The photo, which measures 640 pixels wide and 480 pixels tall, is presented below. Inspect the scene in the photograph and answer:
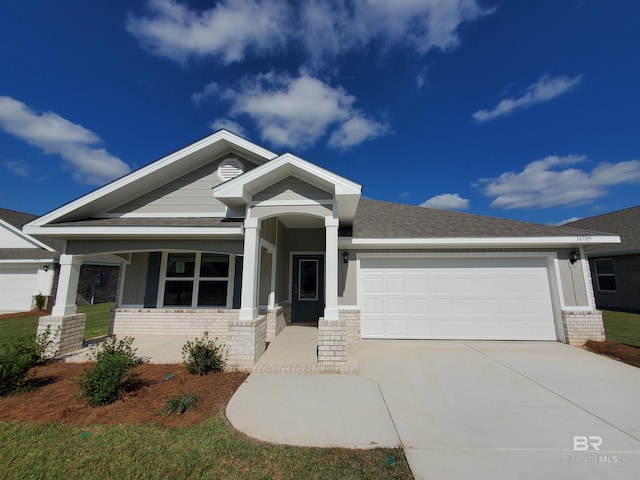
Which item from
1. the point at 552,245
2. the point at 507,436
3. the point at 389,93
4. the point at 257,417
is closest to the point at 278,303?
the point at 257,417

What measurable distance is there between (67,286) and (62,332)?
1.11m

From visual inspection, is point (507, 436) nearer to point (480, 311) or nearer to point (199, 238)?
point (480, 311)

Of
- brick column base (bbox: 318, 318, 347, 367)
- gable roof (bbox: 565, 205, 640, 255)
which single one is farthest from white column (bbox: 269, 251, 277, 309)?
gable roof (bbox: 565, 205, 640, 255)

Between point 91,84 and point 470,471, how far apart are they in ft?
45.8

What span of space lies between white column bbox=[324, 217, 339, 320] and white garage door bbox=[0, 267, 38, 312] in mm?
17738

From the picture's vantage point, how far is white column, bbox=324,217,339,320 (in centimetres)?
557

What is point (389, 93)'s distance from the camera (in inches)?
454

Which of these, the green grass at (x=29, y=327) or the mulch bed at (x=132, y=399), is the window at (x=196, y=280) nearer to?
the green grass at (x=29, y=327)

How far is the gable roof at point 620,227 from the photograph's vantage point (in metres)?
13.3

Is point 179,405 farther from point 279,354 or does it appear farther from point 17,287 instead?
point 17,287

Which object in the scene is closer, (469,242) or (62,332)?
(62,332)

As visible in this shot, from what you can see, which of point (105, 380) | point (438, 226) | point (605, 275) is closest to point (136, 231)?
point (105, 380)

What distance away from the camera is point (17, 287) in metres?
14.2

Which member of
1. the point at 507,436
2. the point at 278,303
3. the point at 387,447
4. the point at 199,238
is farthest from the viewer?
the point at 278,303
